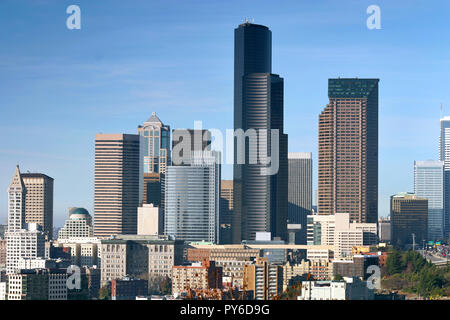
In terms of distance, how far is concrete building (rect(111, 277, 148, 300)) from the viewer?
142ft

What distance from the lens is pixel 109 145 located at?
7919cm

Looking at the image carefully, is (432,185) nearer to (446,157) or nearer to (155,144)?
(446,157)

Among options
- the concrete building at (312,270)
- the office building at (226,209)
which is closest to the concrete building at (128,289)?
the concrete building at (312,270)

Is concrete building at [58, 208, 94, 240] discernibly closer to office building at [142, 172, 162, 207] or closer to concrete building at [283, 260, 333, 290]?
office building at [142, 172, 162, 207]

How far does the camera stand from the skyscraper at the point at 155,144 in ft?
288

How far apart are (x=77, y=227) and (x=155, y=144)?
17.8 meters

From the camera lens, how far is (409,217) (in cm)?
8806

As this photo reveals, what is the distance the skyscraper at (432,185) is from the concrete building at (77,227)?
38724 mm

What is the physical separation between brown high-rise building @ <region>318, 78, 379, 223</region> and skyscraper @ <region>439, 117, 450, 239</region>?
11676mm

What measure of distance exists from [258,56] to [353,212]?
18.2 meters

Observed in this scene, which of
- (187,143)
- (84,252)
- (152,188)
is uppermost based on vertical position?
(187,143)

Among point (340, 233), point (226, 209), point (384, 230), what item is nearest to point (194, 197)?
point (226, 209)

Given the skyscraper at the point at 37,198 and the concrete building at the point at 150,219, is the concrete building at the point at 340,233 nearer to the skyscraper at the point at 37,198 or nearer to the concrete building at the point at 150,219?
the concrete building at the point at 150,219
